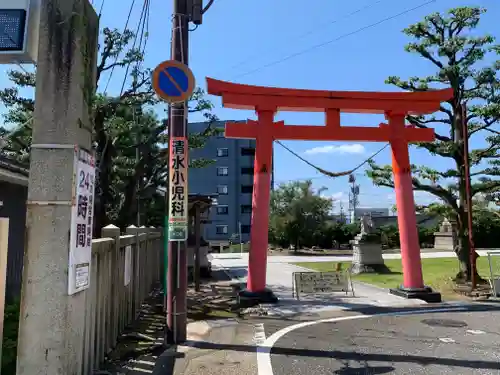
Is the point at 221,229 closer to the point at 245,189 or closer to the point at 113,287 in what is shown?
the point at 245,189

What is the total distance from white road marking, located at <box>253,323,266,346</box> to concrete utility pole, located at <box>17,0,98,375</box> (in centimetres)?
369

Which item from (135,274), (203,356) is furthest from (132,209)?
(203,356)

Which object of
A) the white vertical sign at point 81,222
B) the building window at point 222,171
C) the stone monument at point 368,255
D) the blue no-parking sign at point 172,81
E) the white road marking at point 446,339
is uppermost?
the building window at point 222,171

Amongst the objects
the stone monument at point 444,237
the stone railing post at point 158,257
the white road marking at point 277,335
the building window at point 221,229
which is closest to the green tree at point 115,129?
the stone railing post at point 158,257

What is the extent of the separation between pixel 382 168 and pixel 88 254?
1181cm

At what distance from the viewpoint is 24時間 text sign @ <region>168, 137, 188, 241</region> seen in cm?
708

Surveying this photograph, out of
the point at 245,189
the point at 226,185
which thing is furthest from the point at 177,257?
the point at 245,189

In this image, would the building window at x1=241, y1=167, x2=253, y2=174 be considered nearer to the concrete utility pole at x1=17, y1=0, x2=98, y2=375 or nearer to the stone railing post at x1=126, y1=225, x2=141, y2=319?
the stone railing post at x1=126, y1=225, x2=141, y2=319

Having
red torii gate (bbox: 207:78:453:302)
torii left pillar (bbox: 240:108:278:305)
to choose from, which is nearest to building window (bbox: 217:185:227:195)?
red torii gate (bbox: 207:78:453:302)

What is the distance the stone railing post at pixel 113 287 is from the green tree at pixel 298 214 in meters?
32.1

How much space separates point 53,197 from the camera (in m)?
3.74

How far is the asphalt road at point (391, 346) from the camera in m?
5.67

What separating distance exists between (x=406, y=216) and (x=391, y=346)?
17.6ft

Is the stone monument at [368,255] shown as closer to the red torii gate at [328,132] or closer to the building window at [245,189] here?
the red torii gate at [328,132]
